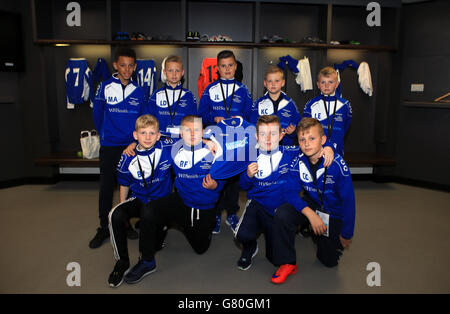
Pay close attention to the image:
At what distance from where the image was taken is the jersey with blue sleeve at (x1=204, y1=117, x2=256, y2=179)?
7.23 feet

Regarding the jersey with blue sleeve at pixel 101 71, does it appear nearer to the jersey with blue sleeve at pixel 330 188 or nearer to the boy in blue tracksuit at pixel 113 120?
the boy in blue tracksuit at pixel 113 120

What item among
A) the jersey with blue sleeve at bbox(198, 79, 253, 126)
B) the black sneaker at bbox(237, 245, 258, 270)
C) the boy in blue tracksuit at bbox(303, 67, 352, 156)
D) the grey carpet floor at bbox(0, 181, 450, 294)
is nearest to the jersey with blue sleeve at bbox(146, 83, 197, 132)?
the jersey with blue sleeve at bbox(198, 79, 253, 126)

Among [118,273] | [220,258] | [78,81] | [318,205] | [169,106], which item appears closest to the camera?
[118,273]

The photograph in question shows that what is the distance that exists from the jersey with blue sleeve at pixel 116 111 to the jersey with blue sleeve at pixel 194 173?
556 millimetres

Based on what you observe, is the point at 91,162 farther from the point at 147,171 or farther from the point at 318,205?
the point at 318,205

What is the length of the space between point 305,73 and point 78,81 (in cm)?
307

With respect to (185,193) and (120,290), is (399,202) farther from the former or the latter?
(120,290)

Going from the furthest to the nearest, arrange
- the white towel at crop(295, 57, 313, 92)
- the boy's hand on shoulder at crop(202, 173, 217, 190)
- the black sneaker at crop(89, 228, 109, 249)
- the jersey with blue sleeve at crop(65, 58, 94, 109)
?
the white towel at crop(295, 57, 313, 92) → the jersey with blue sleeve at crop(65, 58, 94, 109) → the black sneaker at crop(89, 228, 109, 249) → the boy's hand on shoulder at crop(202, 173, 217, 190)

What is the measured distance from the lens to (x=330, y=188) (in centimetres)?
214

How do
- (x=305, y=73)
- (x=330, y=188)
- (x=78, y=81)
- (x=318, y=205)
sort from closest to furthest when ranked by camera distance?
1. (x=330, y=188)
2. (x=318, y=205)
3. (x=78, y=81)
4. (x=305, y=73)

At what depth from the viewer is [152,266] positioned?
7.03ft

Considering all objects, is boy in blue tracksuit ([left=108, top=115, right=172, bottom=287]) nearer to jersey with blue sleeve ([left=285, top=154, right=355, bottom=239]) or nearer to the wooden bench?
jersey with blue sleeve ([left=285, top=154, right=355, bottom=239])

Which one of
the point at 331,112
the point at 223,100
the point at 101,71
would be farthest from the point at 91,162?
the point at 331,112

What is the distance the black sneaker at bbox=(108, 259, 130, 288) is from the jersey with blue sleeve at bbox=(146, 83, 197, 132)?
3.70 feet
